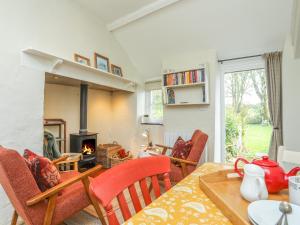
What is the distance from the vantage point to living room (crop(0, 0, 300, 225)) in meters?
2.06

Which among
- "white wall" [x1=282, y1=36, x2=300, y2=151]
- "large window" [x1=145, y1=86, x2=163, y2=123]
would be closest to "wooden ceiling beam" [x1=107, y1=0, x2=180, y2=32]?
"large window" [x1=145, y1=86, x2=163, y2=123]

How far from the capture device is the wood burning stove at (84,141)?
125 inches

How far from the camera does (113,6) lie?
2926 mm

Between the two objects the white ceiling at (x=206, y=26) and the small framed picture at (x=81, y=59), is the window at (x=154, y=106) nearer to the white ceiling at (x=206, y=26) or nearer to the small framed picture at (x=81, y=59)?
the white ceiling at (x=206, y=26)

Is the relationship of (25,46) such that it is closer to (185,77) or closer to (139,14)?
(139,14)

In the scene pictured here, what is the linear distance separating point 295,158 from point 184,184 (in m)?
0.98

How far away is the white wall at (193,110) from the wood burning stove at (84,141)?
1524 mm

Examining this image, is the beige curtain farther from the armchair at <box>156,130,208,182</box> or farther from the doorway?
the armchair at <box>156,130,208,182</box>

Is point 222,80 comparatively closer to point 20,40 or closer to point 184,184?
point 184,184

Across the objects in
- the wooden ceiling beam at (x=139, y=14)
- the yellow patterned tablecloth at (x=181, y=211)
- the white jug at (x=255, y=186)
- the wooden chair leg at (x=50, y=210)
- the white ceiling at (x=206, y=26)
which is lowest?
the wooden chair leg at (x=50, y=210)

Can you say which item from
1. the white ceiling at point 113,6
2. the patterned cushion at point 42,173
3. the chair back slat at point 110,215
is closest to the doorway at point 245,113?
the white ceiling at point 113,6

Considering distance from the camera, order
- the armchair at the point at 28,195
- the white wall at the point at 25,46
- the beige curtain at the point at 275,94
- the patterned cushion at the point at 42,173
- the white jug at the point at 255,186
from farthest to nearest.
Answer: the beige curtain at the point at 275,94 < the white wall at the point at 25,46 < the patterned cushion at the point at 42,173 < the armchair at the point at 28,195 < the white jug at the point at 255,186

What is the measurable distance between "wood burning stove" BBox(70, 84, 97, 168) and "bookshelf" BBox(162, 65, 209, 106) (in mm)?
1589

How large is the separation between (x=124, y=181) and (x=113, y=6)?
307 centimetres
